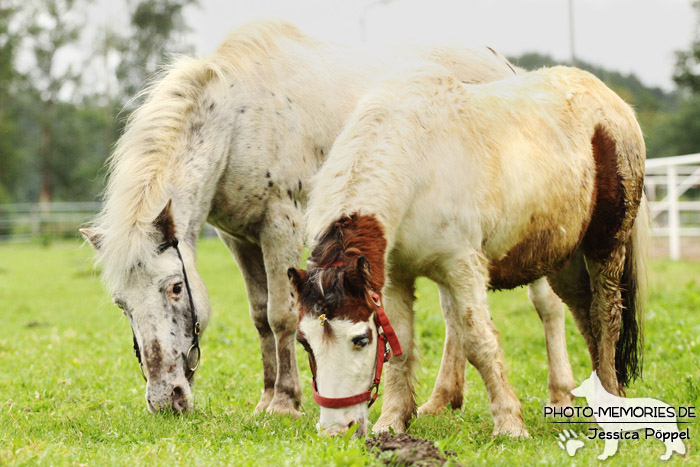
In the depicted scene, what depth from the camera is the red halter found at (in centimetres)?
365

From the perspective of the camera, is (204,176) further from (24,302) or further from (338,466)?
(24,302)

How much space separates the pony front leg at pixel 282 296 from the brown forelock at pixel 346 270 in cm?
160

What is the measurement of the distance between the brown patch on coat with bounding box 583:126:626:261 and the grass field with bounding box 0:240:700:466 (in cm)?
116

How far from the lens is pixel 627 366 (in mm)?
5379

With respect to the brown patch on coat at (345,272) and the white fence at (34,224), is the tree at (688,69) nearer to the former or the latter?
the white fence at (34,224)

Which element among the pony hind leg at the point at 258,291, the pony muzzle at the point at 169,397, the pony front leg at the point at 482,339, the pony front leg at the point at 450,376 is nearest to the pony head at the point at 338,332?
the pony front leg at the point at 482,339

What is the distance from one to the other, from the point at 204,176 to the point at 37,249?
2549 centimetres

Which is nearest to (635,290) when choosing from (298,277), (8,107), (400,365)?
(400,365)

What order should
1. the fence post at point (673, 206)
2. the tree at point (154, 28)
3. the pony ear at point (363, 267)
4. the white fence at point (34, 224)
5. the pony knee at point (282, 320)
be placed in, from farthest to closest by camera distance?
1. the tree at point (154, 28)
2. the white fence at point (34, 224)
3. the fence post at point (673, 206)
4. the pony knee at point (282, 320)
5. the pony ear at point (363, 267)

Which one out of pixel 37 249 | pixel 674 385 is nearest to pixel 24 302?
pixel 674 385

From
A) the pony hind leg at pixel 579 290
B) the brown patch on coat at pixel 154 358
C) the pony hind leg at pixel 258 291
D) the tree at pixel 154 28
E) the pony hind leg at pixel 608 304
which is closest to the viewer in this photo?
the brown patch on coat at pixel 154 358

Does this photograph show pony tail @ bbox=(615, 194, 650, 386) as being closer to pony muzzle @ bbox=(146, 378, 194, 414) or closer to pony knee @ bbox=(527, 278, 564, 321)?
pony knee @ bbox=(527, 278, 564, 321)

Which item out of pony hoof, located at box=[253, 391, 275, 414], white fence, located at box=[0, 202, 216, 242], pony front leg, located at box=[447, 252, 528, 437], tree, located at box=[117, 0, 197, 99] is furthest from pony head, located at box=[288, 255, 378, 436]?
tree, located at box=[117, 0, 197, 99]

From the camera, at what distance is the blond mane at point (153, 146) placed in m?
4.75
